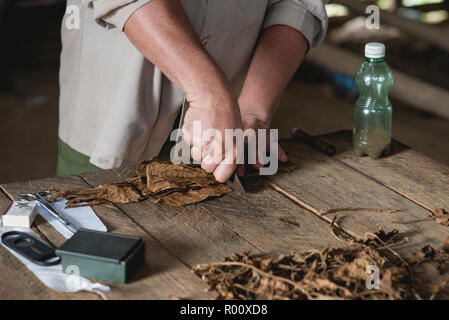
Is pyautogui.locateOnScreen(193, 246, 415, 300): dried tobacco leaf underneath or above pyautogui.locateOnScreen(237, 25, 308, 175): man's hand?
underneath

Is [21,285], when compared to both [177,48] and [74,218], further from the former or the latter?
[177,48]

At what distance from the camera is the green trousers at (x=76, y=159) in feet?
5.53

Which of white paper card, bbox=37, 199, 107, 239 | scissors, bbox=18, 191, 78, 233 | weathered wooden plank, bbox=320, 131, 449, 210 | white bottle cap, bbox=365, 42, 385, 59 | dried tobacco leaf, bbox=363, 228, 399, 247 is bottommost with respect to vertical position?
weathered wooden plank, bbox=320, 131, 449, 210

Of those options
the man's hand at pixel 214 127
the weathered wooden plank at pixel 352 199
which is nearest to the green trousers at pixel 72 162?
the man's hand at pixel 214 127

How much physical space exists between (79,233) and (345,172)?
656 mm

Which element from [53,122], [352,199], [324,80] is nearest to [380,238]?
[352,199]

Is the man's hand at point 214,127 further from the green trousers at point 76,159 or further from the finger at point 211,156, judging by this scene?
the green trousers at point 76,159

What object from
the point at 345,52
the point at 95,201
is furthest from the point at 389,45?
the point at 95,201

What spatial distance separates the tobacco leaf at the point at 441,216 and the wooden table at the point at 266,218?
1cm

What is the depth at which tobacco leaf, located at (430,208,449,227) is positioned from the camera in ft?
4.06

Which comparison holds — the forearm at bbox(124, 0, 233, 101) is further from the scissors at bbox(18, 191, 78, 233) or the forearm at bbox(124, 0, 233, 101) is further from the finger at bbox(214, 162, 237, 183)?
the scissors at bbox(18, 191, 78, 233)

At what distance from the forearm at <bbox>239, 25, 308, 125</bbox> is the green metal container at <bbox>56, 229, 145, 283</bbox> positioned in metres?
0.59

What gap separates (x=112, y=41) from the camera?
61.6 inches

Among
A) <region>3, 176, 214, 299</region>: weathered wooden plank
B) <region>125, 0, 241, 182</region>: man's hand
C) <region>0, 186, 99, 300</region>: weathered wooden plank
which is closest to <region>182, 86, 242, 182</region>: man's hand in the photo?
<region>125, 0, 241, 182</region>: man's hand
